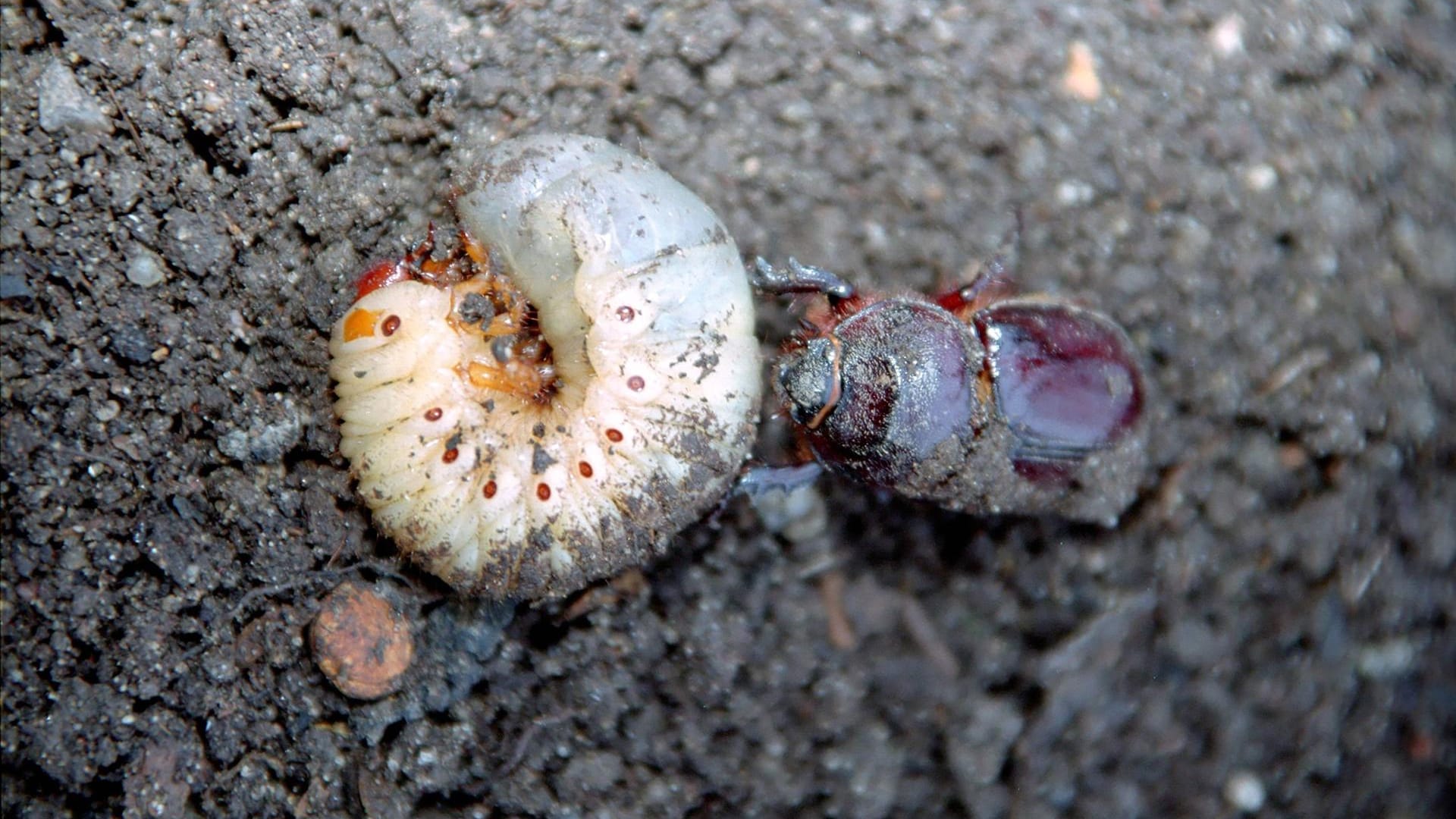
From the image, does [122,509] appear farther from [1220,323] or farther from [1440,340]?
[1440,340]

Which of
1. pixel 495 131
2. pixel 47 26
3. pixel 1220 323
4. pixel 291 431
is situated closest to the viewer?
pixel 47 26

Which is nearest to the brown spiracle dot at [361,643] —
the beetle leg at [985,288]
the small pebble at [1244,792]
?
the beetle leg at [985,288]

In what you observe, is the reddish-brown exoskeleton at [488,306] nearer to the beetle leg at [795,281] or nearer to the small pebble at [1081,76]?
the beetle leg at [795,281]

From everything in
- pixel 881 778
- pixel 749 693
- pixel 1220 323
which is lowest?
pixel 881 778

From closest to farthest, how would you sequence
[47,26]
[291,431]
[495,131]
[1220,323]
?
[47,26]
[291,431]
[495,131]
[1220,323]

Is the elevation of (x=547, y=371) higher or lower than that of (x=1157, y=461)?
higher

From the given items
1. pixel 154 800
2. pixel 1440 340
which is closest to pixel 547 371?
pixel 154 800

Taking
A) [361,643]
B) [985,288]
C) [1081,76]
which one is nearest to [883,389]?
[985,288]
